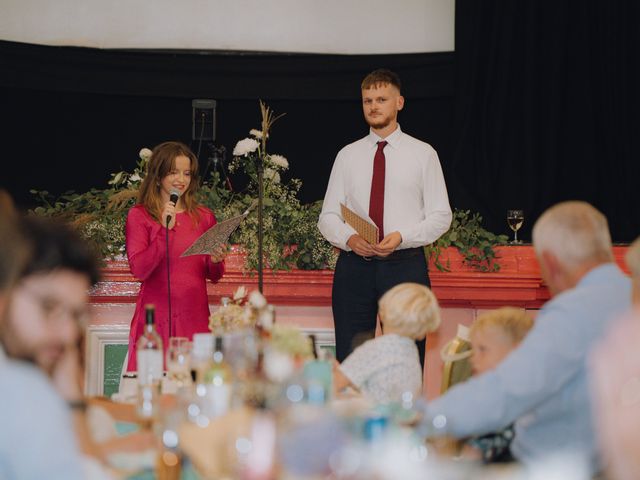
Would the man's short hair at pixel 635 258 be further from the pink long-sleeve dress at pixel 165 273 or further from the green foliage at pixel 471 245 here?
the green foliage at pixel 471 245

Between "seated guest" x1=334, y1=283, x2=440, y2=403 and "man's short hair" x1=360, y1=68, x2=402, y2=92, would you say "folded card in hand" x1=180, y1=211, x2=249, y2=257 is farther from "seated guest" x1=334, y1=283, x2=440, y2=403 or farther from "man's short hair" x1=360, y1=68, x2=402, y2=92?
"man's short hair" x1=360, y1=68, x2=402, y2=92

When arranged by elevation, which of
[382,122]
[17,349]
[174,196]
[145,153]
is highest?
[382,122]

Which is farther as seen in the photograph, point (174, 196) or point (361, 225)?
point (361, 225)

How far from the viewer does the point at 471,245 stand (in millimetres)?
5285

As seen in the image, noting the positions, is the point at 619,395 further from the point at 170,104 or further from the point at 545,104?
the point at 170,104

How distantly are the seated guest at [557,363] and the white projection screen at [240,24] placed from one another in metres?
3.91

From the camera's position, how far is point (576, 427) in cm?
245

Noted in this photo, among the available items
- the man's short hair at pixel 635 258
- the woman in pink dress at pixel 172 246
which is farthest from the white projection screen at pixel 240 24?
the man's short hair at pixel 635 258

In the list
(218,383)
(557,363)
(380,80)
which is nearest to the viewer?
(557,363)

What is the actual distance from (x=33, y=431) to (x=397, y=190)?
333 cm

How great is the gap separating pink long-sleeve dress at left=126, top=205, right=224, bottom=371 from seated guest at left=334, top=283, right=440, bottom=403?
1409 mm

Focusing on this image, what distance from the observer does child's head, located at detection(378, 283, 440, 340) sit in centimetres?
318

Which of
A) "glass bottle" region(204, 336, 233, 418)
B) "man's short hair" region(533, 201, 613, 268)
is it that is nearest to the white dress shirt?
"glass bottle" region(204, 336, 233, 418)

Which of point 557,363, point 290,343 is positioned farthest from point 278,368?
point 557,363
